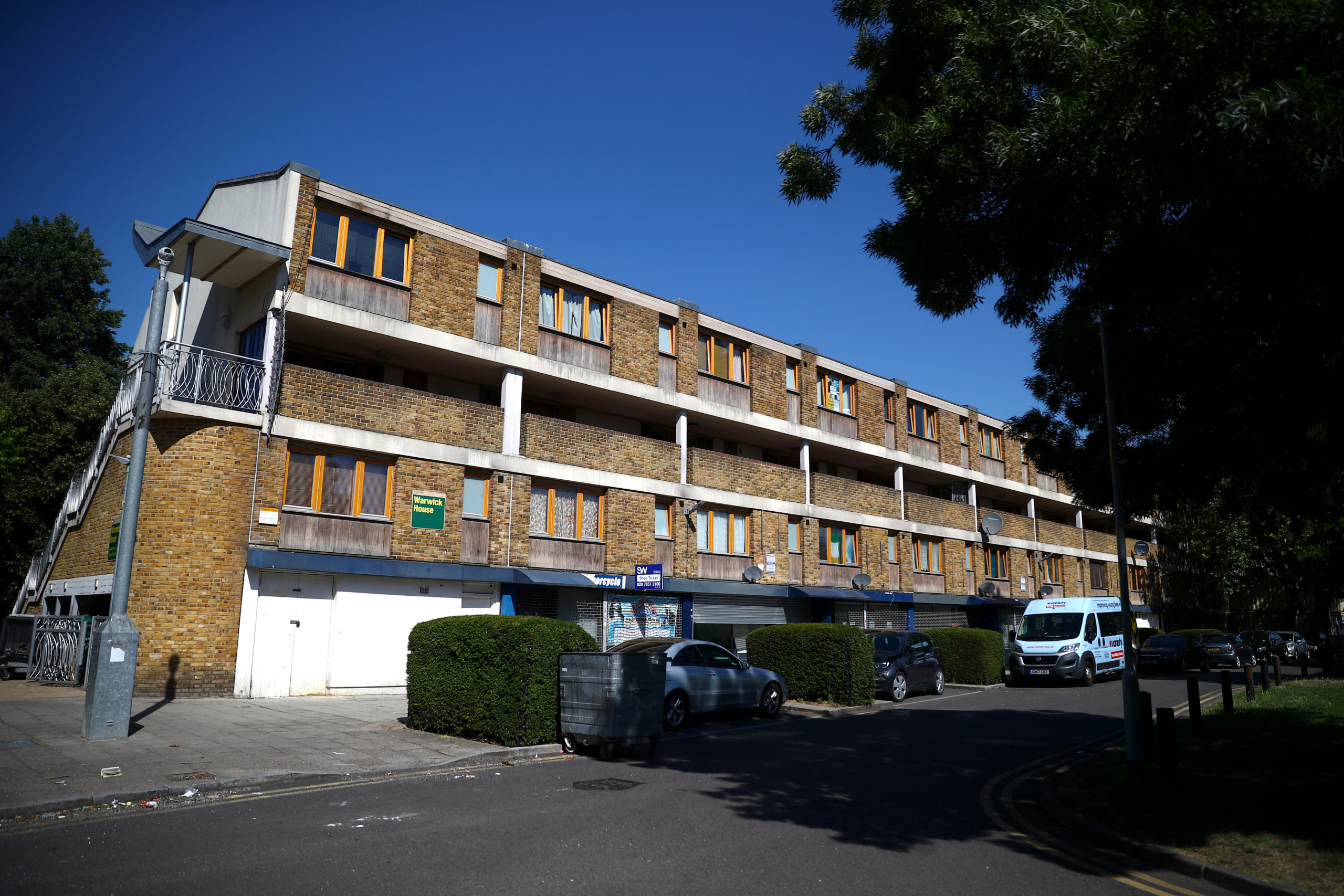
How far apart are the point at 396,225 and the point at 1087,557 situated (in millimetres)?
37486

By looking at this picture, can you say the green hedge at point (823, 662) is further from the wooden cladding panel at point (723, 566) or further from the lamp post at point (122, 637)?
the lamp post at point (122, 637)

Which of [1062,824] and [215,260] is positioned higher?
[215,260]

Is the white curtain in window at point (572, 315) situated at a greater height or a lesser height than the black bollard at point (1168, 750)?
greater

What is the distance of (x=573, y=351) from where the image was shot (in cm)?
2336

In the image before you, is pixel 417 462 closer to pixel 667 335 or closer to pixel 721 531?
pixel 667 335

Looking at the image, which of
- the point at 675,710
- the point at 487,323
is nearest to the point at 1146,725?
the point at 675,710

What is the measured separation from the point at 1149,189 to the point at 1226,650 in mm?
30704

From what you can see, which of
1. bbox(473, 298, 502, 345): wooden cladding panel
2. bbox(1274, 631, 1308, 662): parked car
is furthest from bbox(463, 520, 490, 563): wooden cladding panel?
bbox(1274, 631, 1308, 662): parked car

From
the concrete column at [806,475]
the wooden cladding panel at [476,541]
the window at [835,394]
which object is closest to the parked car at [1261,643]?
the window at [835,394]

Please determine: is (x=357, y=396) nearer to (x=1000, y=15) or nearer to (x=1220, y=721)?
(x=1000, y=15)

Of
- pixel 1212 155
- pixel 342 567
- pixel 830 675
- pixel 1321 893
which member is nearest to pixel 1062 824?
pixel 1321 893

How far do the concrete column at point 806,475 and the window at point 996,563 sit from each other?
1215 cm

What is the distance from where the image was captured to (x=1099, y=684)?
2528 cm

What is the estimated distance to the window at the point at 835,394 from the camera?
31.1m
